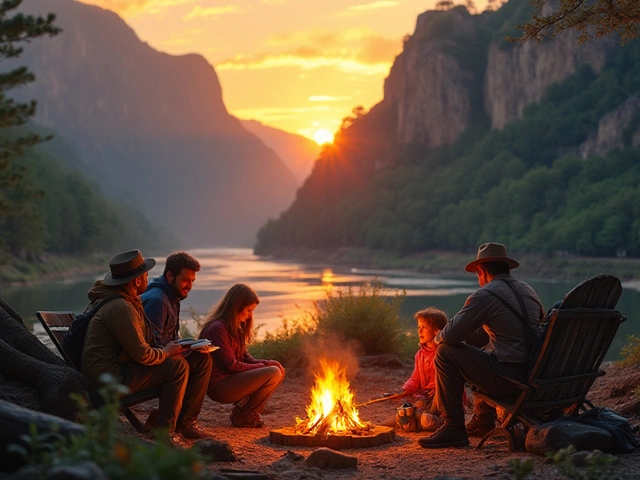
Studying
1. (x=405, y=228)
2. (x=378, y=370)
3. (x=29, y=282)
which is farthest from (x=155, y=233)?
(x=378, y=370)

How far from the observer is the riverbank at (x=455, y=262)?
213 feet

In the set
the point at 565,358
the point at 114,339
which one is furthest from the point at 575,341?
the point at 114,339

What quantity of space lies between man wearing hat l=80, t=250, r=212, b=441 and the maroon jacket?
83 centimetres

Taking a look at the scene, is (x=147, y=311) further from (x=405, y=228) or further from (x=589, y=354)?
(x=405, y=228)

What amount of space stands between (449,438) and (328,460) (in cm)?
113

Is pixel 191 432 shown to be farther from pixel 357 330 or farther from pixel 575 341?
pixel 357 330

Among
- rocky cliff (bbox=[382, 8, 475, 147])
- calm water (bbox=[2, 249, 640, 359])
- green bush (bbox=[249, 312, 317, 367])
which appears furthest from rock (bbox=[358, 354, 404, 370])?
rocky cliff (bbox=[382, 8, 475, 147])

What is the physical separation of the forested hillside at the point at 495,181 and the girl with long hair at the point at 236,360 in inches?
2729

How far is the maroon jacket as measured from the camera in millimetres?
7047

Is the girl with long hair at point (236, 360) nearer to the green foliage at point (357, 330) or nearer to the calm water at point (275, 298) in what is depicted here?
the green foliage at point (357, 330)

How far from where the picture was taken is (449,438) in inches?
249

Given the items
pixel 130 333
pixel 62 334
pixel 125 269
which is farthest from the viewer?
pixel 62 334

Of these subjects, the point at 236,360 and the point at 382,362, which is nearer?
the point at 236,360

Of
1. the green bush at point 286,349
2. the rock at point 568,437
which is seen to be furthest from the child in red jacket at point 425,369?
the green bush at point 286,349
